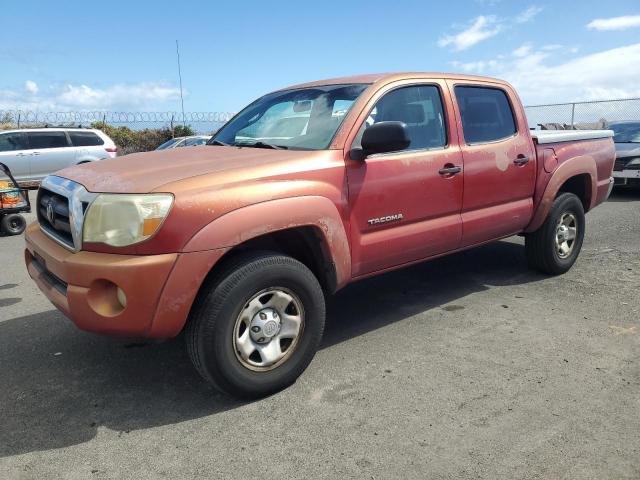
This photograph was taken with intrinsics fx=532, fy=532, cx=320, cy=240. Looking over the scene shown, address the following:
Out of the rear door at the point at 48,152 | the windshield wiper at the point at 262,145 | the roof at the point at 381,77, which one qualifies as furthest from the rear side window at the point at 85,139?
the windshield wiper at the point at 262,145

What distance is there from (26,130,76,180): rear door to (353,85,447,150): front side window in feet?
42.9

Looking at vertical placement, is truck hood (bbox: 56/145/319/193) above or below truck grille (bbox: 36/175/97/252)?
above

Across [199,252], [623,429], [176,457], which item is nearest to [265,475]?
[176,457]

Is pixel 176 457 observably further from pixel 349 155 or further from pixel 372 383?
pixel 349 155

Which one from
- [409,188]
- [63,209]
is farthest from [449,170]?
[63,209]

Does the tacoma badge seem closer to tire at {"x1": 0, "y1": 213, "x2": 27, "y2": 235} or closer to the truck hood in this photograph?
the truck hood

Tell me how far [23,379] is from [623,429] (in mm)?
3455

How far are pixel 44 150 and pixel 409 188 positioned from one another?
1390 centimetres

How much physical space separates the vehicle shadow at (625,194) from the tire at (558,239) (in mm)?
6048

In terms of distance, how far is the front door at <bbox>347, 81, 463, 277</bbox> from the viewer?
344 cm

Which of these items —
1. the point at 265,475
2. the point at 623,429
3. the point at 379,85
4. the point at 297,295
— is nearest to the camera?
the point at 265,475

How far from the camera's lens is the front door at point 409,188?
3441 mm

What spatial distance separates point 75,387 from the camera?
3.22 metres

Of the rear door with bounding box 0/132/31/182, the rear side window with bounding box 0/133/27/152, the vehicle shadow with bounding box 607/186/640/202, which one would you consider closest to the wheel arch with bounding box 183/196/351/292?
the vehicle shadow with bounding box 607/186/640/202
